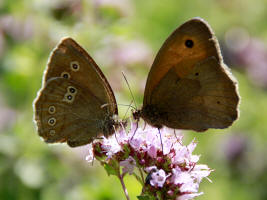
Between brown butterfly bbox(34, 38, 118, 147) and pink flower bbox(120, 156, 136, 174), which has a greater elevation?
brown butterfly bbox(34, 38, 118, 147)

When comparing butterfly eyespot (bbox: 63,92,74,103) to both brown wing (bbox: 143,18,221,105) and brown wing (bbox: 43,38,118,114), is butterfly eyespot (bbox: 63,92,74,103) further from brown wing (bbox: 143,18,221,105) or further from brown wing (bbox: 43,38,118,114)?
brown wing (bbox: 143,18,221,105)

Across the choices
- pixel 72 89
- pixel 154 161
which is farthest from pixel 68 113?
pixel 154 161

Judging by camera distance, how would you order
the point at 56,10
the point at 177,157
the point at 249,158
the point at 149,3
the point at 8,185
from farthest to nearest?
the point at 149,3
the point at 249,158
the point at 56,10
the point at 8,185
the point at 177,157

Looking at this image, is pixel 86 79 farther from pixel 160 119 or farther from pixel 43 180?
pixel 43 180

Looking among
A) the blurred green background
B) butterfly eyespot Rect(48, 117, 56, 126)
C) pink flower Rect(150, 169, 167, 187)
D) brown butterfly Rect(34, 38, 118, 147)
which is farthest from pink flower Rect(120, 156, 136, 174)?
the blurred green background

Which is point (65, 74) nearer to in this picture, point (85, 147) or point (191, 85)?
point (191, 85)

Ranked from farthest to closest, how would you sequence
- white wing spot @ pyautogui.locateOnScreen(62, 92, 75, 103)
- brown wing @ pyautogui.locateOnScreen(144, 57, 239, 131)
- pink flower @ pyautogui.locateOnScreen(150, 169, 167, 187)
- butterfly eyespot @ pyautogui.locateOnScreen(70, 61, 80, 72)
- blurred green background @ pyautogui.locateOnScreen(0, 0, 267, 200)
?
blurred green background @ pyautogui.locateOnScreen(0, 0, 267, 200) < white wing spot @ pyautogui.locateOnScreen(62, 92, 75, 103) < butterfly eyespot @ pyautogui.locateOnScreen(70, 61, 80, 72) < brown wing @ pyautogui.locateOnScreen(144, 57, 239, 131) < pink flower @ pyautogui.locateOnScreen(150, 169, 167, 187)

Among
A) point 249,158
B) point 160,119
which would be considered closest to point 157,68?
point 160,119
